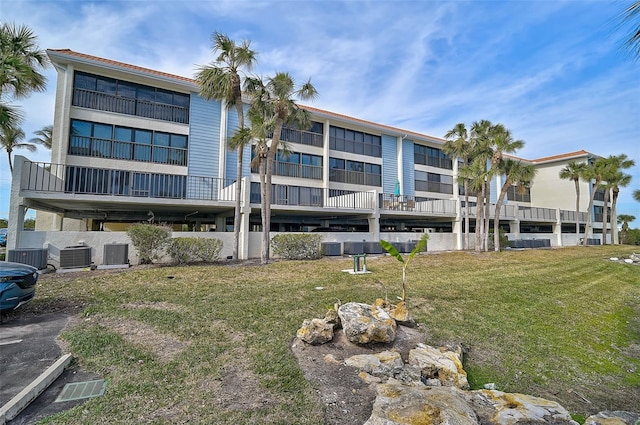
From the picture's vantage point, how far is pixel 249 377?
4.19m

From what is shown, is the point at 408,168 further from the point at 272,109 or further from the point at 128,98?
the point at 128,98

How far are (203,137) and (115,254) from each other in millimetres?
9743

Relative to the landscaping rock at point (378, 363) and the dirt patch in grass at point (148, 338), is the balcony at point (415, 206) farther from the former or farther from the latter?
the dirt patch in grass at point (148, 338)

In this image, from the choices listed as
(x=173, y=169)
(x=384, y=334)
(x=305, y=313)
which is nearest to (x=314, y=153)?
(x=173, y=169)

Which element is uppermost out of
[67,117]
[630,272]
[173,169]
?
[67,117]

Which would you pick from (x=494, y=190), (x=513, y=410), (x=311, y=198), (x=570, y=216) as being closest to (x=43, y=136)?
(x=311, y=198)

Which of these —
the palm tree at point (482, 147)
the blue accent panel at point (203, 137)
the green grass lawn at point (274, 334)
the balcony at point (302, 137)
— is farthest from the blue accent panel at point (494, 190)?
the blue accent panel at point (203, 137)

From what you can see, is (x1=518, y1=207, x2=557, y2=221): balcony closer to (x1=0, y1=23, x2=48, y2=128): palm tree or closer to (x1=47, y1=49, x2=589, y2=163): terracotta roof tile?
(x1=47, y1=49, x2=589, y2=163): terracotta roof tile

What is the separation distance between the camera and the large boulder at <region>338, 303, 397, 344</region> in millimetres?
5438

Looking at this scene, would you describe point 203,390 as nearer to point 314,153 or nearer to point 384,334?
point 384,334

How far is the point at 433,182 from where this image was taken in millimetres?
29906

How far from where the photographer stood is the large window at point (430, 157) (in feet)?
95.7

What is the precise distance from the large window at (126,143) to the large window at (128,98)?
3.44ft

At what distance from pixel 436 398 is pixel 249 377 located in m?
2.43
